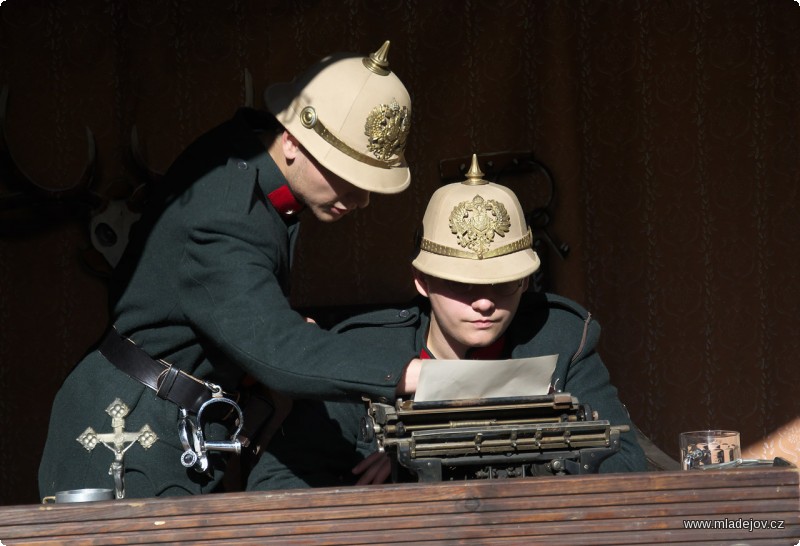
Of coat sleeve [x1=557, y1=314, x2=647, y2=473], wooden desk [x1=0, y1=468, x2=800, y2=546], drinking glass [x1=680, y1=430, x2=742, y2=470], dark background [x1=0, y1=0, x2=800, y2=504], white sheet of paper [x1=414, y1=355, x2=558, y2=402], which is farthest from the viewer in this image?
dark background [x1=0, y1=0, x2=800, y2=504]

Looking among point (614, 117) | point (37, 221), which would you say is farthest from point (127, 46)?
point (614, 117)

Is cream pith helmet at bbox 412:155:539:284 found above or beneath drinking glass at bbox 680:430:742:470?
above

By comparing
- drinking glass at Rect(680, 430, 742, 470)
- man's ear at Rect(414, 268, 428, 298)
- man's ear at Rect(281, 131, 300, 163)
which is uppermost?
man's ear at Rect(281, 131, 300, 163)

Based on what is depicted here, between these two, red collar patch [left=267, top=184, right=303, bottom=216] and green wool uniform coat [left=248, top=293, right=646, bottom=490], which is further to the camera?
green wool uniform coat [left=248, top=293, right=646, bottom=490]

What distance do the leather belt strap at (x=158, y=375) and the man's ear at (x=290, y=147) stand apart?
687mm

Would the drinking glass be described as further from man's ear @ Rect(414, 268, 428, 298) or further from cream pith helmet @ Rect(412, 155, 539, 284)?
man's ear @ Rect(414, 268, 428, 298)

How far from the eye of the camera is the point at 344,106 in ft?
12.0

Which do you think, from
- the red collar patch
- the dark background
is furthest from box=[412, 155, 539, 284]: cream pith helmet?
the dark background

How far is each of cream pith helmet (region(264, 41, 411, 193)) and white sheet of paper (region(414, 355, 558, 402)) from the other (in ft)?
2.44

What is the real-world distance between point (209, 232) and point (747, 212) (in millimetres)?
2315

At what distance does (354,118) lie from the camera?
3656 mm

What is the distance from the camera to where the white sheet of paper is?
10.1 feet

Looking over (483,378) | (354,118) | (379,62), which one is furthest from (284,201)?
(483,378)

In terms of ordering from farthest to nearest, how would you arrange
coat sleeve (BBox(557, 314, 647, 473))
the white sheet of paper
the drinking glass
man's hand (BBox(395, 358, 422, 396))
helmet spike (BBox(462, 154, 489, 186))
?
helmet spike (BBox(462, 154, 489, 186)), coat sleeve (BBox(557, 314, 647, 473)), the drinking glass, man's hand (BBox(395, 358, 422, 396)), the white sheet of paper
